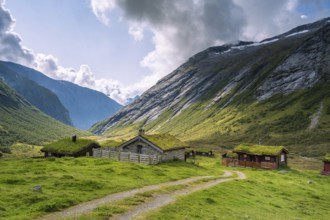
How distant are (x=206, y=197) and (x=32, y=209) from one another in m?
15.4

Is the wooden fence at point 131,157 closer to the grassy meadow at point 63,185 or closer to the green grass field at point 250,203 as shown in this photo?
the grassy meadow at point 63,185

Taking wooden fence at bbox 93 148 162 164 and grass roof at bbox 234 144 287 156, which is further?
grass roof at bbox 234 144 287 156

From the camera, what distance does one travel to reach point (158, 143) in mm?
57938

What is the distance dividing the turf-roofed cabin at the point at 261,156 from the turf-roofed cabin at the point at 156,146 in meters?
19.2

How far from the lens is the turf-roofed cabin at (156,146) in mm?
57000

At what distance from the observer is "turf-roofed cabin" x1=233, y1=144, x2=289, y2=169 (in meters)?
71.4

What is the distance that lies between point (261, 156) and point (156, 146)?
29481mm

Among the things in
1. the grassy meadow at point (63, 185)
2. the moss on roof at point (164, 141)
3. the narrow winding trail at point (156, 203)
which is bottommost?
the narrow winding trail at point (156, 203)

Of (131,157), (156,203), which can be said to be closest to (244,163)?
(131,157)

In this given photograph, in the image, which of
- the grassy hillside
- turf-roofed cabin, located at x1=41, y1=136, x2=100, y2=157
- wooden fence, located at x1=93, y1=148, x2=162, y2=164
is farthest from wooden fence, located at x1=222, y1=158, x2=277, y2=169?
the grassy hillside

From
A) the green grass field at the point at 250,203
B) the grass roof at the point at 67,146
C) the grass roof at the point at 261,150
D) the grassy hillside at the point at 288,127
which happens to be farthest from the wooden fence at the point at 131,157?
the grassy hillside at the point at 288,127

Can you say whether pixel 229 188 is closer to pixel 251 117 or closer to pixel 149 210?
pixel 149 210

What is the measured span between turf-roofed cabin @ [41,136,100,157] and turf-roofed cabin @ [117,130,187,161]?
963cm

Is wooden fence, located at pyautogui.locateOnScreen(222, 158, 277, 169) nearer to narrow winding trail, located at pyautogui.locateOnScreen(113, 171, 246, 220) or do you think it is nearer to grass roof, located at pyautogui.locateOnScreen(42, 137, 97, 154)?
grass roof, located at pyautogui.locateOnScreen(42, 137, 97, 154)
